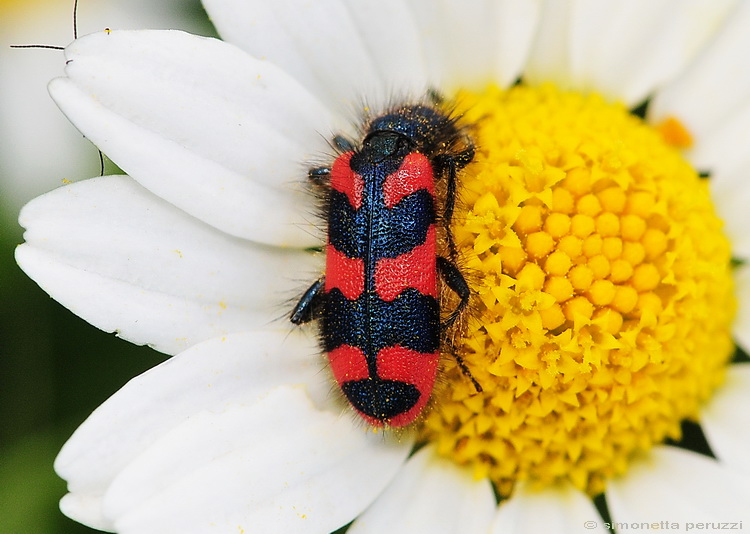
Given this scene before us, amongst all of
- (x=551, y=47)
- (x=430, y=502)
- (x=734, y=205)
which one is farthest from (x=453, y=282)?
(x=734, y=205)

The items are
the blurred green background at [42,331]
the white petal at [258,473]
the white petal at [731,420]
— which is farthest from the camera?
the blurred green background at [42,331]

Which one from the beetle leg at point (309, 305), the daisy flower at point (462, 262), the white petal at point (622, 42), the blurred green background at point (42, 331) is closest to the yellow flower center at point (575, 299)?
the daisy flower at point (462, 262)

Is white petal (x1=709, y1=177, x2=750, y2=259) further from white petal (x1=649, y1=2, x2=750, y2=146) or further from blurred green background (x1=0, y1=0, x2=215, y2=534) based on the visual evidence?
blurred green background (x1=0, y1=0, x2=215, y2=534)

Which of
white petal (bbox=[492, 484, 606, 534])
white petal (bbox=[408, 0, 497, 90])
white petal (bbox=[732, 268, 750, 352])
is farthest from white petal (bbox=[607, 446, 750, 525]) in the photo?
white petal (bbox=[408, 0, 497, 90])

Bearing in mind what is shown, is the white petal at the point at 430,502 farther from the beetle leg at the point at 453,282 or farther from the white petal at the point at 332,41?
the white petal at the point at 332,41

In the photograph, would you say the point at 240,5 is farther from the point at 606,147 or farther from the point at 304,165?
the point at 606,147

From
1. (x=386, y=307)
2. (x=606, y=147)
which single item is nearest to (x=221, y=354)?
(x=386, y=307)
